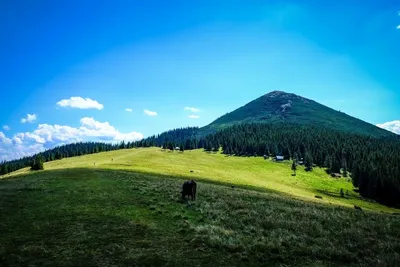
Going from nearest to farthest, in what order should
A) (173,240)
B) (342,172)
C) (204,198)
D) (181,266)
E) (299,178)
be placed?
(181,266)
(173,240)
(204,198)
(299,178)
(342,172)

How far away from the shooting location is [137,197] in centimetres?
3350

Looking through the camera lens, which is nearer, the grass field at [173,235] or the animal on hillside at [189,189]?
the grass field at [173,235]

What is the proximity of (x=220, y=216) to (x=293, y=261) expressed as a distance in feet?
35.0

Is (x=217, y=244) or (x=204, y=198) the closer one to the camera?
(x=217, y=244)

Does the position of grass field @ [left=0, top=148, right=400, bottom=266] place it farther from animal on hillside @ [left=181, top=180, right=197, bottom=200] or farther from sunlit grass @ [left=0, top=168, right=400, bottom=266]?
animal on hillside @ [left=181, top=180, right=197, bottom=200]

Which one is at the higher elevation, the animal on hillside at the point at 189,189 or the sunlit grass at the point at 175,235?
the animal on hillside at the point at 189,189

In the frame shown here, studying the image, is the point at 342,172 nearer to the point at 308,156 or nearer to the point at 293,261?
the point at 308,156

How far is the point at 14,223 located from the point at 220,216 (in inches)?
598

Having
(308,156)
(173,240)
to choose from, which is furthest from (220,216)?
(308,156)

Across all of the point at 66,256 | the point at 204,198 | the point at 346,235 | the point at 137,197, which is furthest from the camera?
the point at 204,198

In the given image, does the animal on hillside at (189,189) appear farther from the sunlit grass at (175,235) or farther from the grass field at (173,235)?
the sunlit grass at (175,235)

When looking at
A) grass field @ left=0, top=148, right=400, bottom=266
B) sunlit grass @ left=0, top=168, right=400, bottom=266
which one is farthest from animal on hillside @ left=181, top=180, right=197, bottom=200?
sunlit grass @ left=0, top=168, right=400, bottom=266

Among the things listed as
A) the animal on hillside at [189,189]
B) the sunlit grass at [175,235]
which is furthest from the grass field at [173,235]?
the animal on hillside at [189,189]

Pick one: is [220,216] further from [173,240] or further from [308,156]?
[308,156]
